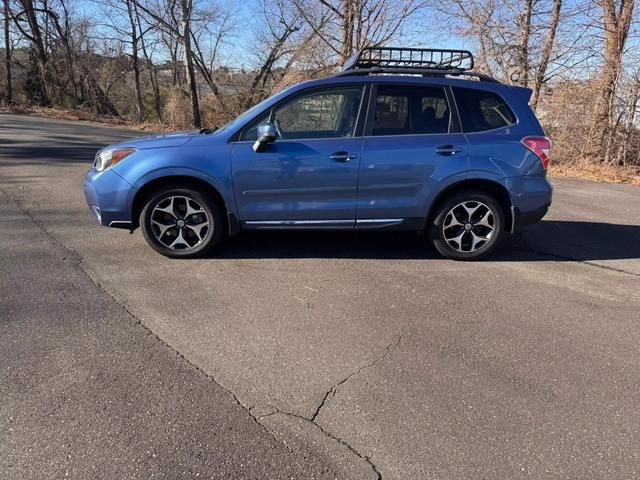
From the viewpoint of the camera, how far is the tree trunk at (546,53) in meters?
13.9

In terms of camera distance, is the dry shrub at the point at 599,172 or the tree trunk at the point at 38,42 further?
the tree trunk at the point at 38,42

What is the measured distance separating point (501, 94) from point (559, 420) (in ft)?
11.7

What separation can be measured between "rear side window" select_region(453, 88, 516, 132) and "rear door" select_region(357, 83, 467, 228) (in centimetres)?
11

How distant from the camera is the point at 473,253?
5469 millimetres

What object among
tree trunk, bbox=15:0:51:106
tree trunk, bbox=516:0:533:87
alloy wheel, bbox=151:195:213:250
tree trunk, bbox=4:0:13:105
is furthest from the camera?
tree trunk, bbox=15:0:51:106

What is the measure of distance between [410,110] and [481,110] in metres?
0.73

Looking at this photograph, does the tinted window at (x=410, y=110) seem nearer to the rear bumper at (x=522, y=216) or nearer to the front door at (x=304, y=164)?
the front door at (x=304, y=164)

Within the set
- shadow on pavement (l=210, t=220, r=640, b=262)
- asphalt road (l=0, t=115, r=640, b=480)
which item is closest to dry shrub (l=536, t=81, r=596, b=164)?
shadow on pavement (l=210, t=220, r=640, b=262)

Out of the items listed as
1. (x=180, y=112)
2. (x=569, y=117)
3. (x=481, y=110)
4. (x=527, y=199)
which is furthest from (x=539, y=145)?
(x=180, y=112)

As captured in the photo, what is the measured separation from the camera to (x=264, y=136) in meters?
4.80

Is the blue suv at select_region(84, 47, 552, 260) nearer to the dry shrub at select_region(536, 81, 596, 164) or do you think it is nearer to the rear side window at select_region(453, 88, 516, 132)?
the rear side window at select_region(453, 88, 516, 132)

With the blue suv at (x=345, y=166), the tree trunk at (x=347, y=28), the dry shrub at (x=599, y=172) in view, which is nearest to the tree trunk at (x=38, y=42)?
the tree trunk at (x=347, y=28)

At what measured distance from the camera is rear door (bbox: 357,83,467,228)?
512cm

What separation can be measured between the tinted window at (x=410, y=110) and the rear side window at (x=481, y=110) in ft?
0.56
